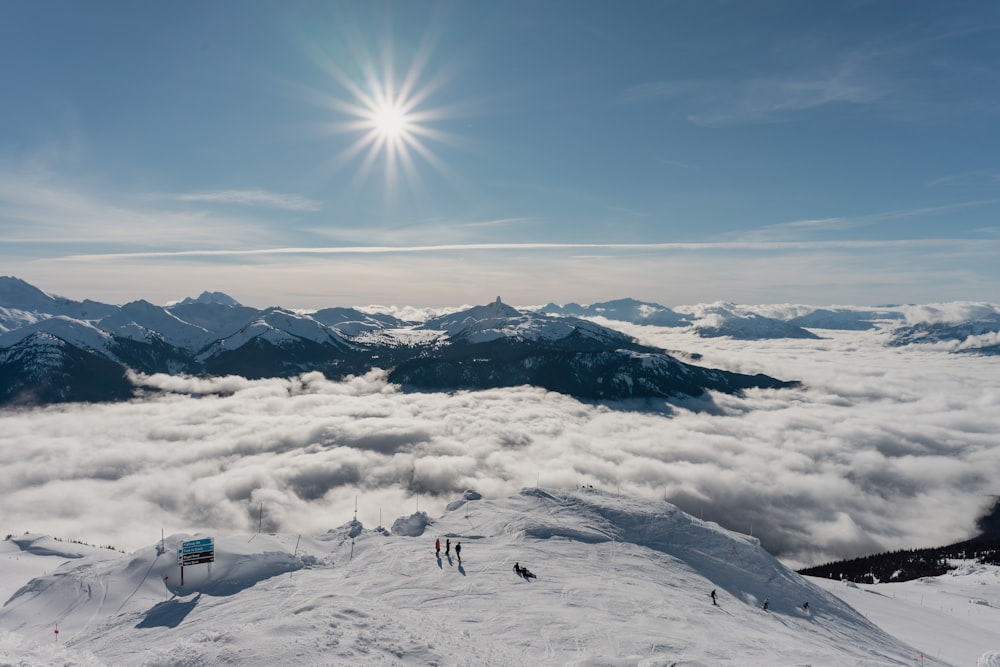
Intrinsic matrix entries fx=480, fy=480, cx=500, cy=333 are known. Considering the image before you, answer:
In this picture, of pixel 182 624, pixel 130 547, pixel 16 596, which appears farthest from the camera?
pixel 130 547

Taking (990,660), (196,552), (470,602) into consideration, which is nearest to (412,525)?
(196,552)

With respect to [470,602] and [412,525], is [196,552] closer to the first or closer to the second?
[412,525]

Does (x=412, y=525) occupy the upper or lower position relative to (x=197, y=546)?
lower

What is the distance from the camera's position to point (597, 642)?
3434cm

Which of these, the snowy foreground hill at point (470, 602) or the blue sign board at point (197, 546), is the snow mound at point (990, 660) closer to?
the snowy foreground hill at point (470, 602)

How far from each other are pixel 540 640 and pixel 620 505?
127 feet

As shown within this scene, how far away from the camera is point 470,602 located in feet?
132

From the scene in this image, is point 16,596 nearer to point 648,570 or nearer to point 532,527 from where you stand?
point 532,527

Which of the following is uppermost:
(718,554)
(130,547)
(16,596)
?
(718,554)

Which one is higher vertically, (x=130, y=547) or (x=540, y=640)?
(x=540, y=640)

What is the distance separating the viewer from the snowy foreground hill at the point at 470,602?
97.6 feet

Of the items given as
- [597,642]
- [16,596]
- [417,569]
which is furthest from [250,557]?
[597,642]

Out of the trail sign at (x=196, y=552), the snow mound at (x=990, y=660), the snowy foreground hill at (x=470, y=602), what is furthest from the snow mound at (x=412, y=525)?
the snow mound at (x=990, y=660)

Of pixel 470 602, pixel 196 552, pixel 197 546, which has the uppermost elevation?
→ pixel 197 546
